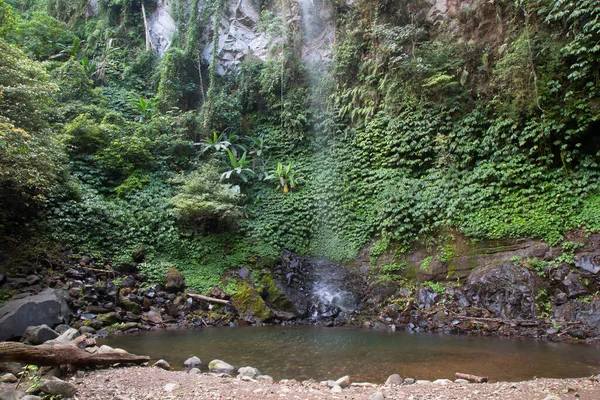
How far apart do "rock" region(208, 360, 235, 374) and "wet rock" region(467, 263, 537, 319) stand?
7115 mm

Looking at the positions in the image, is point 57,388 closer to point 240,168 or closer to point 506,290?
point 506,290

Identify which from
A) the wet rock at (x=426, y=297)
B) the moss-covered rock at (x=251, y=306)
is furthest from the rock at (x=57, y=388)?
the wet rock at (x=426, y=297)

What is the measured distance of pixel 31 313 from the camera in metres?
7.61

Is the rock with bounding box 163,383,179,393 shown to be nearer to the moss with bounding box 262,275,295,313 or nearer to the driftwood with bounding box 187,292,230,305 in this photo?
the driftwood with bounding box 187,292,230,305

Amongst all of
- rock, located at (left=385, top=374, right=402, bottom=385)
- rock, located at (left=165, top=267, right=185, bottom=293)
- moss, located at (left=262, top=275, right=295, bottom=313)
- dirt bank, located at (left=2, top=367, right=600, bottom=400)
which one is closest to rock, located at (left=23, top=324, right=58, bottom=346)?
dirt bank, located at (left=2, top=367, right=600, bottom=400)

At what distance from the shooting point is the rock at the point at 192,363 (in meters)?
6.42

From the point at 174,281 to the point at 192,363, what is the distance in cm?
567

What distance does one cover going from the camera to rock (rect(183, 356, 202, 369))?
642cm

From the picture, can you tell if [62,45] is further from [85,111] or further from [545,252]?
[545,252]

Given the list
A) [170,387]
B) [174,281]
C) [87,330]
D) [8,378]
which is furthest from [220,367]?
[174,281]

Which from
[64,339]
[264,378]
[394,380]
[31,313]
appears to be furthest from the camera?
[31,313]

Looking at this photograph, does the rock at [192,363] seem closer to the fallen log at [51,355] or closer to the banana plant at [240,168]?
the fallen log at [51,355]

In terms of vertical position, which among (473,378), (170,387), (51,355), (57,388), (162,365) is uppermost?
(51,355)

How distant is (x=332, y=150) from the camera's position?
53.3 feet
